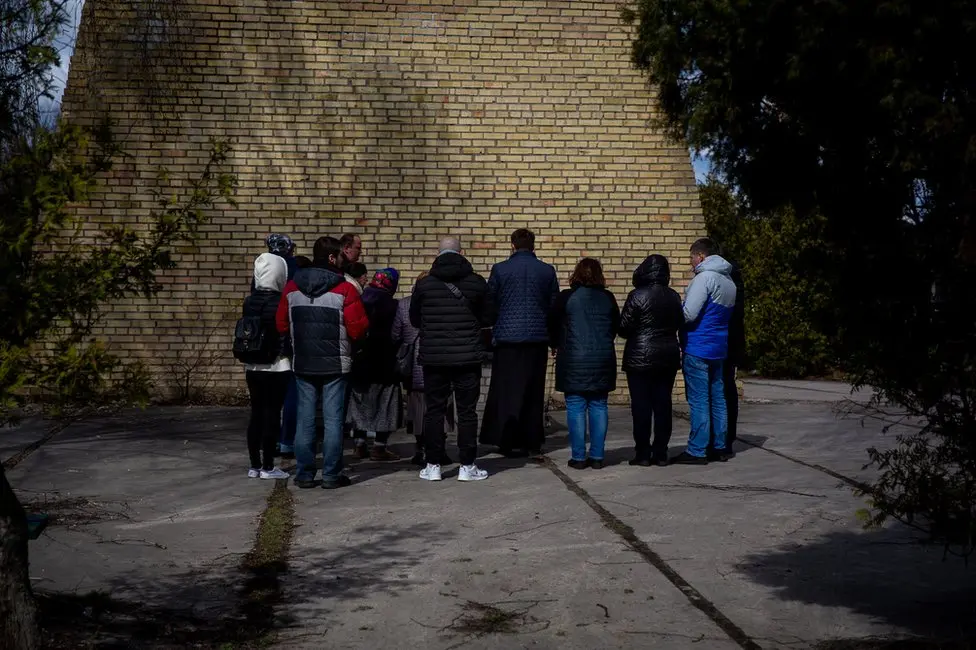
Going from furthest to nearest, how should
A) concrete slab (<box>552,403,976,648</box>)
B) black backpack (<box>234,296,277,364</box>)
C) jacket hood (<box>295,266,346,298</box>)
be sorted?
black backpack (<box>234,296,277,364</box>), jacket hood (<box>295,266,346,298</box>), concrete slab (<box>552,403,976,648</box>)

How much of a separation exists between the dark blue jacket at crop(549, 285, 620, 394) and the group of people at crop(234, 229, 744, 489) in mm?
11

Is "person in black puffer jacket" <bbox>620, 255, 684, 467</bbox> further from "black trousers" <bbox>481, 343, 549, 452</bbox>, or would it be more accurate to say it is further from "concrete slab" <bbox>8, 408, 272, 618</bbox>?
"concrete slab" <bbox>8, 408, 272, 618</bbox>

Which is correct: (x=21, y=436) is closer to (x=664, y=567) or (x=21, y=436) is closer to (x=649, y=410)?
(x=649, y=410)

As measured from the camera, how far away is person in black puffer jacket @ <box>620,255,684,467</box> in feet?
31.6

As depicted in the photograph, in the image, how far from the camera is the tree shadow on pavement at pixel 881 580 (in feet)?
17.2

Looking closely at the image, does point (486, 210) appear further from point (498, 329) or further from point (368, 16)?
point (498, 329)

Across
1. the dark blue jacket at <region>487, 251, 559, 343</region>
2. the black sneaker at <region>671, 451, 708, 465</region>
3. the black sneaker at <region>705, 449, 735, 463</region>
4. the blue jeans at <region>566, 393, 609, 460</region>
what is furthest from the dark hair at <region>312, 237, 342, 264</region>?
the black sneaker at <region>705, 449, 735, 463</region>

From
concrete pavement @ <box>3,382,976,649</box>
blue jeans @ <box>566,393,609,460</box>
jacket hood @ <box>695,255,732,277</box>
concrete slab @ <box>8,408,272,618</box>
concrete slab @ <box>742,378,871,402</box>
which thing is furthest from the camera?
concrete slab @ <box>742,378,871,402</box>

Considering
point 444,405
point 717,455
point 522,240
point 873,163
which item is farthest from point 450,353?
point 873,163

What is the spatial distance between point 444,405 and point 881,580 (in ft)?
12.9

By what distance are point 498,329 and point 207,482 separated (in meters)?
2.74

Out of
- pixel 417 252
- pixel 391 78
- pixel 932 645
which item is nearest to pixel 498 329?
pixel 417 252

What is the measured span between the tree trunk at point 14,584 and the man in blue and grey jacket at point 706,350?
6282 millimetres

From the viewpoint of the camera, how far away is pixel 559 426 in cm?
1246
